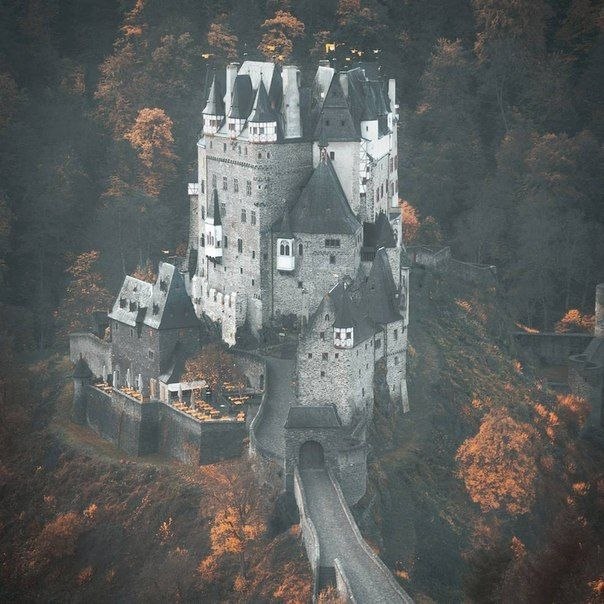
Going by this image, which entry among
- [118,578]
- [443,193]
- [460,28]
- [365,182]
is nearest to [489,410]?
[365,182]

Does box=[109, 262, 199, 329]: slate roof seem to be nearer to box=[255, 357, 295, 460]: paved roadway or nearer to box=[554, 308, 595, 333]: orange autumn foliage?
box=[255, 357, 295, 460]: paved roadway

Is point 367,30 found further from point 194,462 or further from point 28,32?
point 194,462

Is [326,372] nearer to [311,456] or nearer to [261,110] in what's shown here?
[311,456]

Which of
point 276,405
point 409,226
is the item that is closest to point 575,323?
point 409,226

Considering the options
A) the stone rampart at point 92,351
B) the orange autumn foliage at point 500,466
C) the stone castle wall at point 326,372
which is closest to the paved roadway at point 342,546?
the stone castle wall at point 326,372

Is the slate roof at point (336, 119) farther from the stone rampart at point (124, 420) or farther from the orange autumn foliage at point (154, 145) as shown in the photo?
the orange autumn foliage at point (154, 145)
